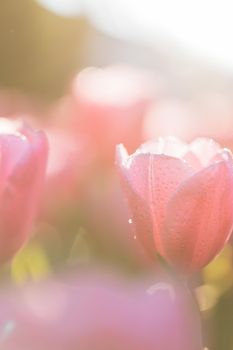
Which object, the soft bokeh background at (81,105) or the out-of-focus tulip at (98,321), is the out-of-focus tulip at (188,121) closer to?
the soft bokeh background at (81,105)

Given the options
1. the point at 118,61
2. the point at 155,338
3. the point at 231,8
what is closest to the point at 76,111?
the point at 155,338

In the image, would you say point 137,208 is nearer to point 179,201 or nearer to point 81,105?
point 179,201

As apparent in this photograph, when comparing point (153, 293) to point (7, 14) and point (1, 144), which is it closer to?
point (1, 144)

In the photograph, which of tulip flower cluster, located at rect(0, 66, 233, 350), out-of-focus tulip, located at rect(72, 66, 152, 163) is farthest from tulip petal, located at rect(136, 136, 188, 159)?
out-of-focus tulip, located at rect(72, 66, 152, 163)

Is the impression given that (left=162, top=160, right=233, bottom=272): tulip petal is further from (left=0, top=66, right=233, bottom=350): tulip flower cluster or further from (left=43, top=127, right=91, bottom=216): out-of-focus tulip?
(left=43, top=127, right=91, bottom=216): out-of-focus tulip

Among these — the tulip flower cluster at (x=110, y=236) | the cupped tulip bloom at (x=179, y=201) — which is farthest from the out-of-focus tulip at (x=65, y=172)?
the cupped tulip bloom at (x=179, y=201)

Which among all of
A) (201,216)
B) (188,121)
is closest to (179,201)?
(201,216)

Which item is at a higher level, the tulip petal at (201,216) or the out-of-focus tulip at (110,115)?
the tulip petal at (201,216)
